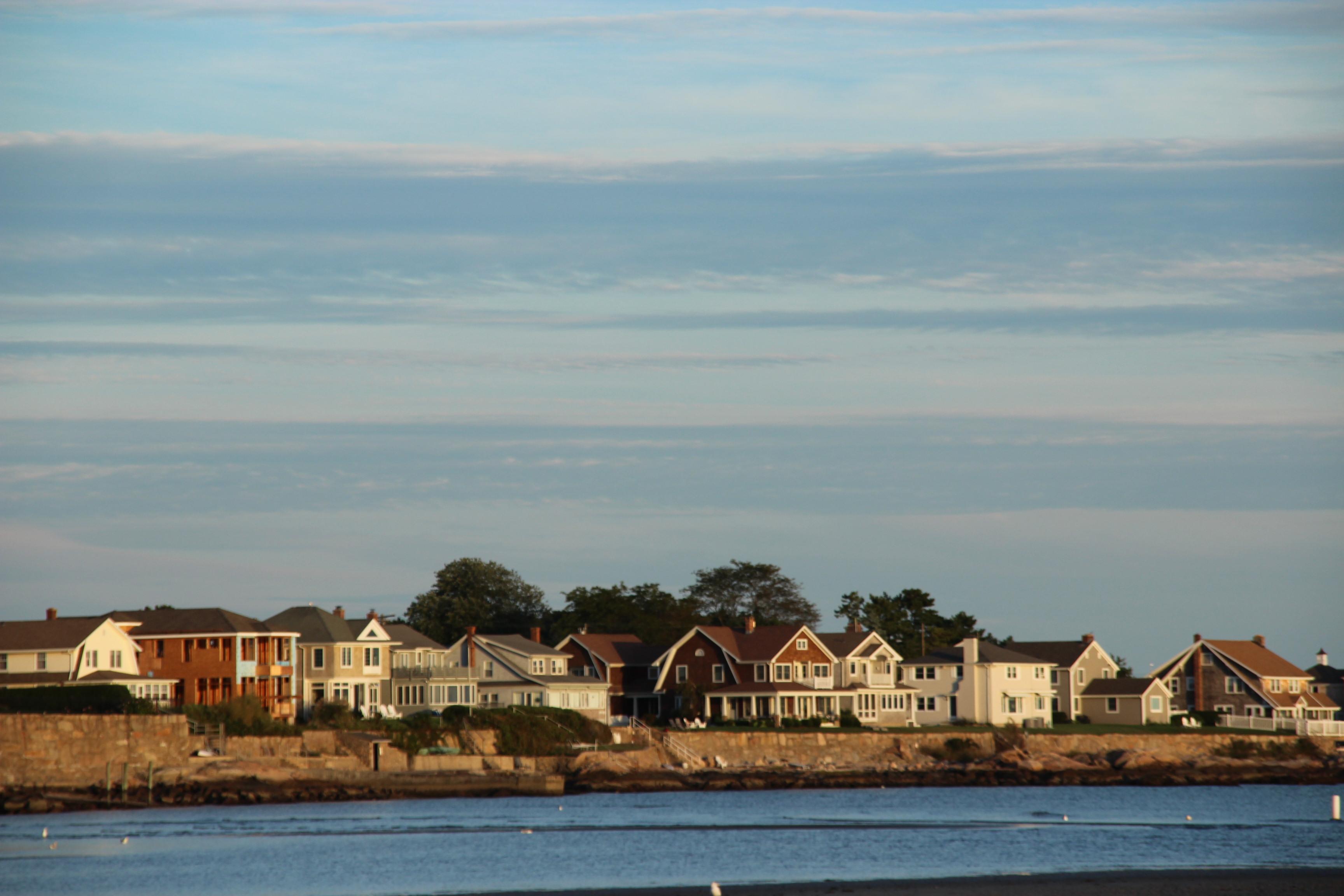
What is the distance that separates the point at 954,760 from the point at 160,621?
40.0m

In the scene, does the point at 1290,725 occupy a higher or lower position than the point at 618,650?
lower

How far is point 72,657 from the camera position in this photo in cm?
7269

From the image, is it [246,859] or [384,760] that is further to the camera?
[384,760]

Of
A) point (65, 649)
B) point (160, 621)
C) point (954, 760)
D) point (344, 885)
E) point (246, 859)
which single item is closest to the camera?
point (344, 885)

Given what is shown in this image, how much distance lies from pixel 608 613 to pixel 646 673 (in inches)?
675

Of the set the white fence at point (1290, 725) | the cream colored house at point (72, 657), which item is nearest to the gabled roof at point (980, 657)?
the white fence at point (1290, 725)

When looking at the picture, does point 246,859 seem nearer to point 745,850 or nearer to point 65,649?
point 745,850

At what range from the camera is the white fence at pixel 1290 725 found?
9444cm

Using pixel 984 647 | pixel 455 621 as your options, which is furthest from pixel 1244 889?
pixel 455 621

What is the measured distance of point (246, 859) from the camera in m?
43.3

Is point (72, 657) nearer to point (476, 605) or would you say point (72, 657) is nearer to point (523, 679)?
point (523, 679)

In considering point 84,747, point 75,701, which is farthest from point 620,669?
point 84,747

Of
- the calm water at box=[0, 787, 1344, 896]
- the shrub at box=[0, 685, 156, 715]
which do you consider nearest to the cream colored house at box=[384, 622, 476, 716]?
the calm water at box=[0, 787, 1344, 896]

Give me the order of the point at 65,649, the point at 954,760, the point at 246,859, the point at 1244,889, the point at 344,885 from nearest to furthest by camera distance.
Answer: the point at 1244,889 → the point at 344,885 → the point at 246,859 → the point at 65,649 → the point at 954,760
